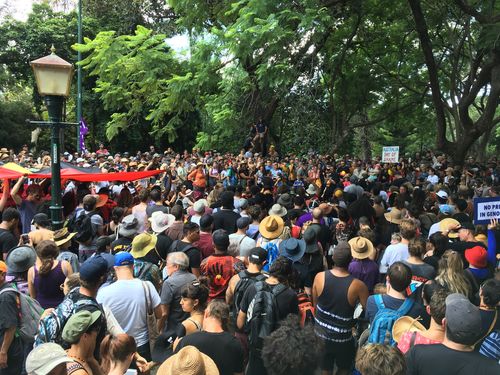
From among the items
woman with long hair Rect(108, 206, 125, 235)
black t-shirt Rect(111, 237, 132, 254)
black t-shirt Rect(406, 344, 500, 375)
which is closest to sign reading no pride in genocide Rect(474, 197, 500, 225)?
black t-shirt Rect(406, 344, 500, 375)

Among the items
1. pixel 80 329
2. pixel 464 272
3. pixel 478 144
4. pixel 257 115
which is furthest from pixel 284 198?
pixel 478 144

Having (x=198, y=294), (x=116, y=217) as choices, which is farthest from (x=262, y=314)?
(x=116, y=217)

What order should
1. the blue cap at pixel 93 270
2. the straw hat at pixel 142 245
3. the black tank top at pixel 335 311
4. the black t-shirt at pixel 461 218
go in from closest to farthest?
the blue cap at pixel 93 270 → the black tank top at pixel 335 311 → the straw hat at pixel 142 245 → the black t-shirt at pixel 461 218

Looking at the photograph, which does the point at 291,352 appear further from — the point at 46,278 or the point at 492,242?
the point at 492,242

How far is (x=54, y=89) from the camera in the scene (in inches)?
233

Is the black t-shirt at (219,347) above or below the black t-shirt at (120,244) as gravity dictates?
below

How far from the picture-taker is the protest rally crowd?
112 inches

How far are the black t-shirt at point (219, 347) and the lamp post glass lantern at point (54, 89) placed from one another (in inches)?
147

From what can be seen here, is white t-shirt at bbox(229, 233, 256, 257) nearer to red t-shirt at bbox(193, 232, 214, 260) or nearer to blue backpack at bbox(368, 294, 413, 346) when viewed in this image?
red t-shirt at bbox(193, 232, 214, 260)

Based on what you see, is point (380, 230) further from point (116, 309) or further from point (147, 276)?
point (116, 309)

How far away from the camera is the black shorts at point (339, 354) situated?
14.8ft

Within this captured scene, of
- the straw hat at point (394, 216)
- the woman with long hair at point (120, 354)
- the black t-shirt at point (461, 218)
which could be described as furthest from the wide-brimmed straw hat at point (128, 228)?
the black t-shirt at point (461, 218)

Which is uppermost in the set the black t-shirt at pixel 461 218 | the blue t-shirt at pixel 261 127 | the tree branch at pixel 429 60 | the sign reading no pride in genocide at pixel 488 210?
the tree branch at pixel 429 60

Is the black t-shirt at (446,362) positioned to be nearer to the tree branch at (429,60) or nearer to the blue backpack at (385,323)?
the blue backpack at (385,323)
